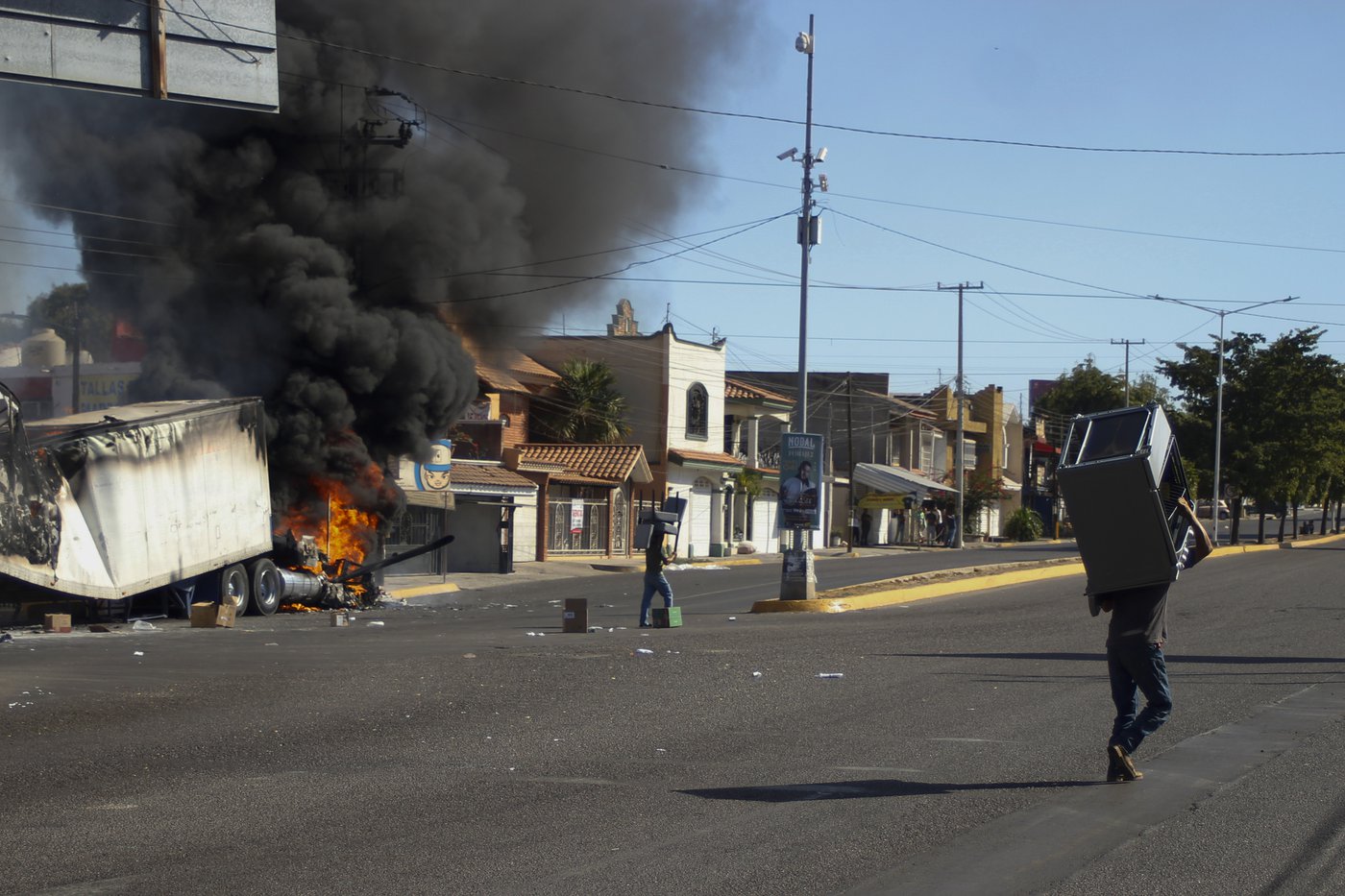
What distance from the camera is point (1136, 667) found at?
22.7ft

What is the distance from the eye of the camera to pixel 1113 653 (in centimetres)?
702

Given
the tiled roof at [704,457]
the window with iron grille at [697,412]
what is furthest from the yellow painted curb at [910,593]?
the window with iron grille at [697,412]

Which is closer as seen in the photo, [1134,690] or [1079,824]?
[1079,824]

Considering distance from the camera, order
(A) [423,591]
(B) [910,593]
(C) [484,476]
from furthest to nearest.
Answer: (C) [484,476]
(A) [423,591]
(B) [910,593]

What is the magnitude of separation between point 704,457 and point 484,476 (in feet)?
44.8

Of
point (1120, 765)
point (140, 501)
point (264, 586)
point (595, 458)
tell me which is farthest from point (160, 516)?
point (595, 458)

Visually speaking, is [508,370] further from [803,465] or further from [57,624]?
[57,624]

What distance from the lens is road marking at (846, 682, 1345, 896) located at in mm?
5227

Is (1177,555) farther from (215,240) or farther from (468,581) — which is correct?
(468,581)

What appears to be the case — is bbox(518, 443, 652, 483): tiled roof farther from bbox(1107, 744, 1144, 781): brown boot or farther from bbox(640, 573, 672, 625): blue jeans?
bbox(1107, 744, 1144, 781): brown boot

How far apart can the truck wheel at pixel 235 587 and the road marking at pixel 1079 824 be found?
661 inches

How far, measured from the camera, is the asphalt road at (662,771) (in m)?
5.44

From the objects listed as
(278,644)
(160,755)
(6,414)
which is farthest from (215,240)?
(160,755)

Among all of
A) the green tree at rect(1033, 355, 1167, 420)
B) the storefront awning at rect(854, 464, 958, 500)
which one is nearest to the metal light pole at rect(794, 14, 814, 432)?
the storefront awning at rect(854, 464, 958, 500)
